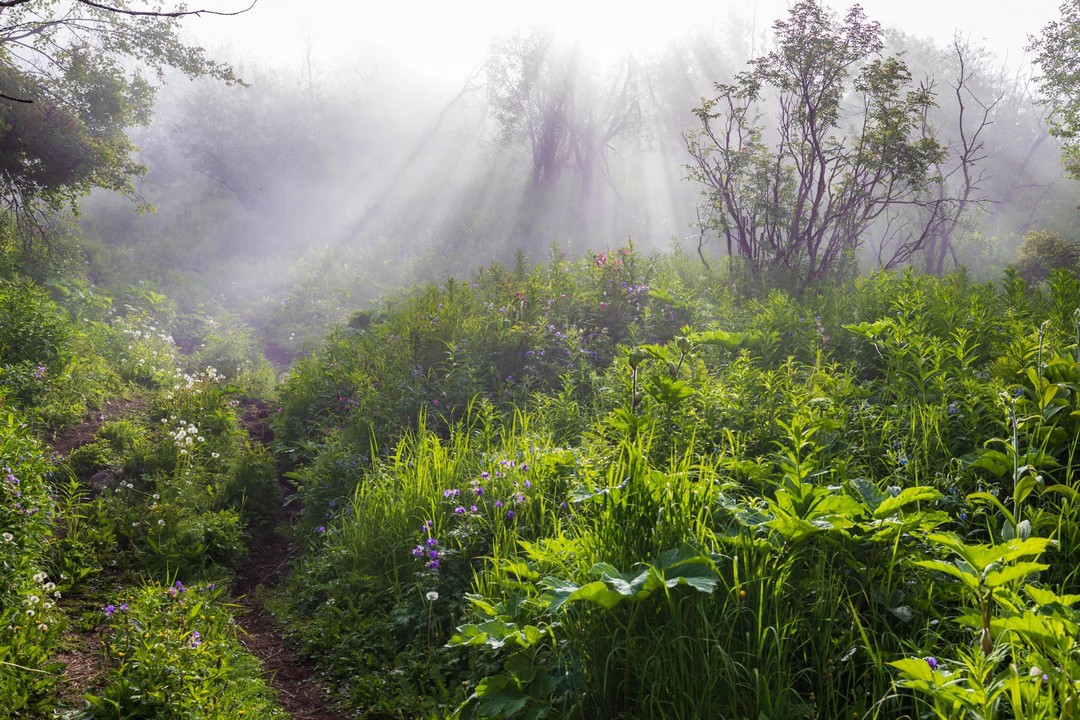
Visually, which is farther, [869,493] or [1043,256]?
[1043,256]

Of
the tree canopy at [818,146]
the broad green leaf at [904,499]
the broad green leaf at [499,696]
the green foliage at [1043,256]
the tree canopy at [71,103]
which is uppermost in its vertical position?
the tree canopy at [71,103]

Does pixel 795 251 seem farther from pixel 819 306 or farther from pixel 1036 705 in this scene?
pixel 1036 705

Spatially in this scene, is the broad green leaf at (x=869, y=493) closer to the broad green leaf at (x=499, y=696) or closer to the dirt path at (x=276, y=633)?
the broad green leaf at (x=499, y=696)

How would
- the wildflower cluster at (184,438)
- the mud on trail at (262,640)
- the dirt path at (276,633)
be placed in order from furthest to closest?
the wildflower cluster at (184,438) → the dirt path at (276,633) → the mud on trail at (262,640)

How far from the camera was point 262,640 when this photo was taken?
11.7ft

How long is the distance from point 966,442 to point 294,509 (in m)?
4.52

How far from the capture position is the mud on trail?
289cm

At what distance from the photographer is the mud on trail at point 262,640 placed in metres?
2.89

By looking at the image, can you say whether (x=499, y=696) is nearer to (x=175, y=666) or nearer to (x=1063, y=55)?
(x=175, y=666)

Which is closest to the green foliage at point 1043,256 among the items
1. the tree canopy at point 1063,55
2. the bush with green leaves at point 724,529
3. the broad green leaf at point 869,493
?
the tree canopy at point 1063,55

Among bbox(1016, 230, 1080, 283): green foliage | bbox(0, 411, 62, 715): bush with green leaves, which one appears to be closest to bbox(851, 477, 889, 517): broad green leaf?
bbox(0, 411, 62, 715): bush with green leaves

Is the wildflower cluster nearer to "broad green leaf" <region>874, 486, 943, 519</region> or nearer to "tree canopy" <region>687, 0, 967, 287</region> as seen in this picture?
"broad green leaf" <region>874, 486, 943, 519</region>

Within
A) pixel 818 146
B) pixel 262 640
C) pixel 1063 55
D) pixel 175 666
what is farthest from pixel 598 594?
pixel 1063 55

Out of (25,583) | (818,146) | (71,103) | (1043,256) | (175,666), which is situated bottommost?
(175,666)
